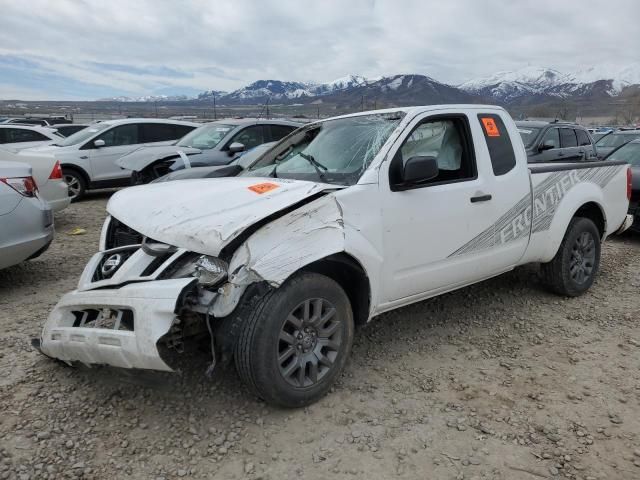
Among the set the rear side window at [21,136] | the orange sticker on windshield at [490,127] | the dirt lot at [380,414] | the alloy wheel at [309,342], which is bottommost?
the dirt lot at [380,414]

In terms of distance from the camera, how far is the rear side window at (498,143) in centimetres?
405

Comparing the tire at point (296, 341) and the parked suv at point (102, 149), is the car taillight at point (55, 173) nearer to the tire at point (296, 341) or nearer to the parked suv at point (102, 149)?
the parked suv at point (102, 149)

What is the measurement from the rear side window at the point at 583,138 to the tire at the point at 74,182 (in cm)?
1045

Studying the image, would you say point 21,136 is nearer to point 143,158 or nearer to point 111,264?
point 143,158

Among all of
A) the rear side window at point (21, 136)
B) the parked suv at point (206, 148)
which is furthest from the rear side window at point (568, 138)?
the rear side window at point (21, 136)

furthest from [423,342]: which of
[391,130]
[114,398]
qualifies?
[114,398]

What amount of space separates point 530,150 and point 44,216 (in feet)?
27.9

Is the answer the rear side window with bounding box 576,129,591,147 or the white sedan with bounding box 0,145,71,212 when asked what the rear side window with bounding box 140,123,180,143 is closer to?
the white sedan with bounding box 0,145,71,212

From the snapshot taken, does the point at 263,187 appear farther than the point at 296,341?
Yes

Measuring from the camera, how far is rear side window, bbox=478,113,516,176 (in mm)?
4047

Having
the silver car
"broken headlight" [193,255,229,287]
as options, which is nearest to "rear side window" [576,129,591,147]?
the silver car

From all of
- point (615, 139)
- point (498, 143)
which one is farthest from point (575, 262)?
point (615, 139)

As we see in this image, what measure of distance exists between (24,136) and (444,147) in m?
12.6

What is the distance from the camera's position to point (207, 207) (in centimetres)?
296
